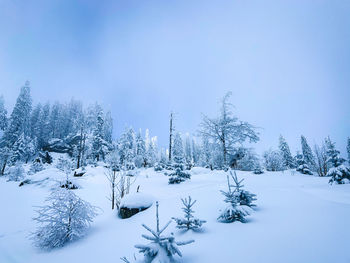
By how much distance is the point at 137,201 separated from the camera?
19.7ft

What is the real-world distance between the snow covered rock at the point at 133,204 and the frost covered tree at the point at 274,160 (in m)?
32.7

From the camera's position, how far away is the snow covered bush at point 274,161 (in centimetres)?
3272

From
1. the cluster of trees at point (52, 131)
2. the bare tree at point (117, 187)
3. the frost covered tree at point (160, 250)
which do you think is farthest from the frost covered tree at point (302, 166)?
the cluster of trees at point (52, 131)

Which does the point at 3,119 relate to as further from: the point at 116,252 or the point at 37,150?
the point at 116,252

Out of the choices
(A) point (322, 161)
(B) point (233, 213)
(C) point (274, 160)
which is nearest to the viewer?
(B) point (233, 213)

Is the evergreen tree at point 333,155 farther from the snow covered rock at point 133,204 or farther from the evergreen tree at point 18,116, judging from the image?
the evergreen tree at point 18,116

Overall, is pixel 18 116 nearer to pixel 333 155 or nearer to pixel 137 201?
pixel 137 201

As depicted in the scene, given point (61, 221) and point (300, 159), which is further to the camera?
point (300, 159)

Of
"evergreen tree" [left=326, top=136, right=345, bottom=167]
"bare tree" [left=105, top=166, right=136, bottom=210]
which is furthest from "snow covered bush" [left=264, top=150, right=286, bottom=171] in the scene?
"bare tree" [left=105, top=166, right=136, bottom=210]

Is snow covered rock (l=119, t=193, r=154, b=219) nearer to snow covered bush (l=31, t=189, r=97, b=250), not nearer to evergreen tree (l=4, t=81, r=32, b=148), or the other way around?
snow covered bush (l=31, t=189, r=97, b=250)

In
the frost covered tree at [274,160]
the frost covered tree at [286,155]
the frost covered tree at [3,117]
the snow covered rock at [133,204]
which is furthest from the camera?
the frost covered tree at [3,117]

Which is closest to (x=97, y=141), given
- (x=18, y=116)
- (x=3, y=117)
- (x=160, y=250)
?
(x=18, y=116)

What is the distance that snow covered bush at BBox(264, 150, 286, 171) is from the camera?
3272cm

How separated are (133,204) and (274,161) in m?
38.5
